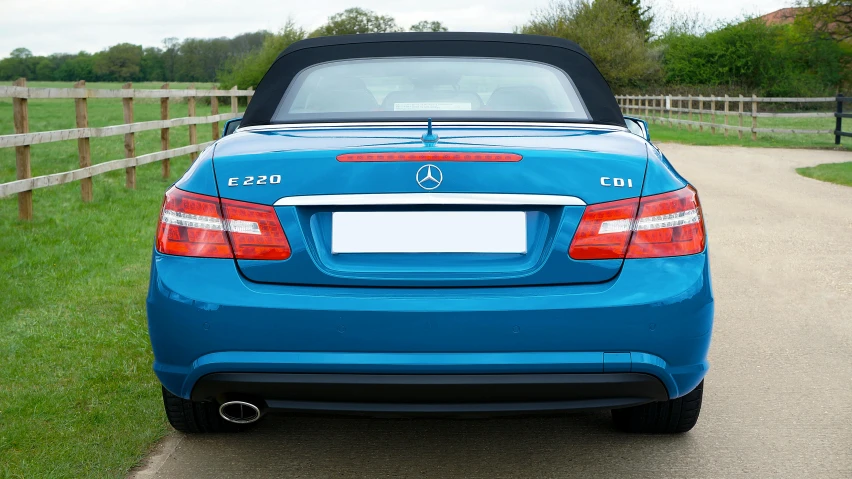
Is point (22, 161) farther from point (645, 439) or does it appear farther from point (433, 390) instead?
point (433, 390)

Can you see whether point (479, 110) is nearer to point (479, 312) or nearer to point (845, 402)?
point (479, 312)

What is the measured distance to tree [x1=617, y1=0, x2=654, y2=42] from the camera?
78.1m

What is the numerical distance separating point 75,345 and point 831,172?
1304cm

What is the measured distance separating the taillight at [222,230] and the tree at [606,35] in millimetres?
60682

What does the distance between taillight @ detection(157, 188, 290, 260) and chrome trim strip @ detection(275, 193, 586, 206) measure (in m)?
0.15

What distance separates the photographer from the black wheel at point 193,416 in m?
3.48

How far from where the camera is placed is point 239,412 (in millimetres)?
3098

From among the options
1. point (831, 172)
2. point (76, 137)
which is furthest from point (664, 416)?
point (831, 172)

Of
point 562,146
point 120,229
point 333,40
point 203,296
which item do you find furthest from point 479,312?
point 120,229

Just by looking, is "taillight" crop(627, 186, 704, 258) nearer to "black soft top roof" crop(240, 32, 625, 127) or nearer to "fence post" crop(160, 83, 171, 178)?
"black soft top roof" crop(240, 32, 625, 127)

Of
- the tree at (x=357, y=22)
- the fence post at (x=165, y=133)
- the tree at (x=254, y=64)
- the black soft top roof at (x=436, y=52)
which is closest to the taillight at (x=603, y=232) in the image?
A: the black soft top roof at (x=436, y=52)

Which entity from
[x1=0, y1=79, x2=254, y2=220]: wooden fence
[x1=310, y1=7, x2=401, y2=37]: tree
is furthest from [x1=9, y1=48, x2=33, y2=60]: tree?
[x1=0, y1=79, x2=254, y2=220]: wooden fence

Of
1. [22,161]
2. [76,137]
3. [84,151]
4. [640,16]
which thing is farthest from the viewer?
[640,16]

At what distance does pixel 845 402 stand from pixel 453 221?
2.16 metres
